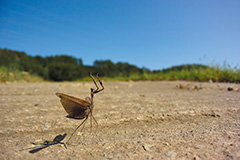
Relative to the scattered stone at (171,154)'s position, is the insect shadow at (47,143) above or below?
below

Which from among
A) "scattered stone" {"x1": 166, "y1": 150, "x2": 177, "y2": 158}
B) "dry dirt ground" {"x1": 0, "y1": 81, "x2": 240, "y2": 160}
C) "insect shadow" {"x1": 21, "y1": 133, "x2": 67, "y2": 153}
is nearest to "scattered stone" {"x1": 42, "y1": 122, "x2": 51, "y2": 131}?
"dry dirt ground" {"x1": 0, "y1": 81, "x2": 240, "y2": 160}

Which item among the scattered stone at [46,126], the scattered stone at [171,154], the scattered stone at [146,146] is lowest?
the scattered stone at [46,126]

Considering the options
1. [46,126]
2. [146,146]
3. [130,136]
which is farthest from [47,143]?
[146,146]

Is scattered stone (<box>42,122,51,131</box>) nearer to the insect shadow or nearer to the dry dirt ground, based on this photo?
the dry dirt ground

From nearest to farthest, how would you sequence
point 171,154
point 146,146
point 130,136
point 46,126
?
1. point 171,154
2. point 146,146
3. point 130,136
4. point 46,126

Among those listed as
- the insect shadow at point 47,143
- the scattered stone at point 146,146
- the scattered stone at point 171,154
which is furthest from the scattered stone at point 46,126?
the scattered stone at point 171,154

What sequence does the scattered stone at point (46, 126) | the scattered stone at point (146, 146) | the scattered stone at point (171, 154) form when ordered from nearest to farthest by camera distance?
1. the scattered stone at point (171, 154)
2. the scattered stone at point (146, 146)
3. the scattered stone at point (46, 126)

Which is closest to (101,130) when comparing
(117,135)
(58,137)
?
(117,135)

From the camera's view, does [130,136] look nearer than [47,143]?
No

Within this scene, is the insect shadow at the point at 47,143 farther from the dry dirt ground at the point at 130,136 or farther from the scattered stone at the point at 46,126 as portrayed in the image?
the scattered stone at the point at 46,126

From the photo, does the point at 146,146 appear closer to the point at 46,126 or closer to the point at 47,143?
the point at 47,143

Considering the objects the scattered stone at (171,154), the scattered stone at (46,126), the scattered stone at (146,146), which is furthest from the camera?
the scattered stone at (46,126)

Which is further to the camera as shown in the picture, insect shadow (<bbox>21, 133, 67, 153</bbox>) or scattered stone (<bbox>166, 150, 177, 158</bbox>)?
insect shadow (<bbox>21, 133, 67, 153</bbox>)
